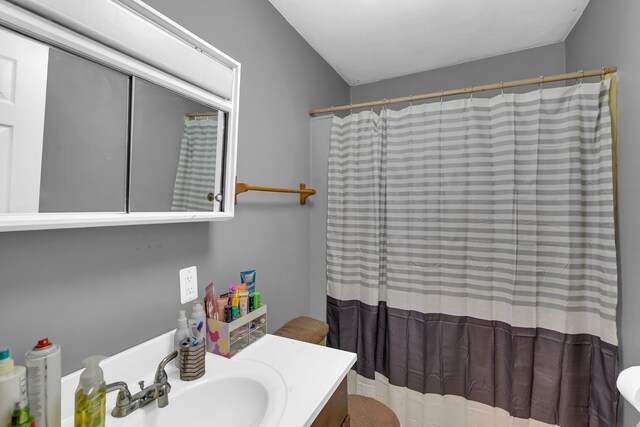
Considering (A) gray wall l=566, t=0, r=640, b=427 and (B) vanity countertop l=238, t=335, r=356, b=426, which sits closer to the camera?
(B) vanity countertop l=238, t=335, r=356, b=426

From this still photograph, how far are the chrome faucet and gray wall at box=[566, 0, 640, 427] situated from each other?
1.71 metres

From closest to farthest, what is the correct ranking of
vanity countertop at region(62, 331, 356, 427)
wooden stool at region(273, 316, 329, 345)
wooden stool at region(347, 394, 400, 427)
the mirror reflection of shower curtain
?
vanity countertop at region(62, 331, 356, 427)
the mirror reflection of shower curtain
wooden stool at region(347, 394, 400, 427)
wooden stool at region(273, 316, 329, 345)

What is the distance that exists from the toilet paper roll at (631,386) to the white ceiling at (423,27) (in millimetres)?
1693

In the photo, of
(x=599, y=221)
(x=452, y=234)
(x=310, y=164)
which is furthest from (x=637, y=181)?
(x=310, y=164)

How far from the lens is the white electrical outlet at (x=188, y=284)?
108 cm

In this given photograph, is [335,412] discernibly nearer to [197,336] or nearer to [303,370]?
[303,370]

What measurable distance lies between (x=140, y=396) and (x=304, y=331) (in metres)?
0.84

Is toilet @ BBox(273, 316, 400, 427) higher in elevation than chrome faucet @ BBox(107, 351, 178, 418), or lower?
lower

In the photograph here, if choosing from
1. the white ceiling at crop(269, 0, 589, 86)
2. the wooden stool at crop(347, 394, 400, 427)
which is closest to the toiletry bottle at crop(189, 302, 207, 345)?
the wooden stool at crop(347, 394, 400, 427)

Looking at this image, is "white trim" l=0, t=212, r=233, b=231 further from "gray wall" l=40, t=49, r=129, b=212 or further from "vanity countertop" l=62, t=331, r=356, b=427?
"vanity countertop" l=62, t=331, r=356, b=427

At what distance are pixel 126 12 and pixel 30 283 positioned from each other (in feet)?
2.35

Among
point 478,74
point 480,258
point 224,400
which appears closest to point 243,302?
point 224,400

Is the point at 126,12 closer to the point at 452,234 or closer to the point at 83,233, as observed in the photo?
the point at 83,233

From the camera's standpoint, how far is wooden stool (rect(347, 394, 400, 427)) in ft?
4.39
